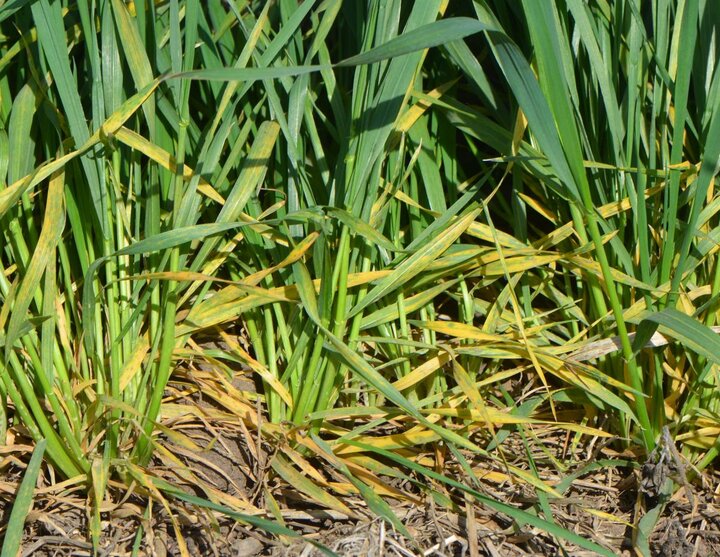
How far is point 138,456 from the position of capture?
1078 mm

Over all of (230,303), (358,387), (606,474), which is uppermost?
(230,303)

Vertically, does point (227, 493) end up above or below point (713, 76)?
below

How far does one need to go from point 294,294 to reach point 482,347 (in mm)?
264

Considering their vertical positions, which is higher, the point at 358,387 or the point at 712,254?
the point at 712,254

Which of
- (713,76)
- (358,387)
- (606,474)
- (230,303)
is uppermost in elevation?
(713,76)

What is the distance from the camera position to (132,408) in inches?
40.1

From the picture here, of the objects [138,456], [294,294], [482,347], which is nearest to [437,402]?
[482,347]

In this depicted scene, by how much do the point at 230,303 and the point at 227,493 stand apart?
251mm

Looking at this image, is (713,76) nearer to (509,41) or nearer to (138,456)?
(509,41)

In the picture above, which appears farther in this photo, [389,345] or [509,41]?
[389,345]

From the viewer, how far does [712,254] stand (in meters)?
1.14

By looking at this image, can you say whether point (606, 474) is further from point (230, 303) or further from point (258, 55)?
point (258, 55)

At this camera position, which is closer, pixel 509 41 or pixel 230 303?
pixel 509 41

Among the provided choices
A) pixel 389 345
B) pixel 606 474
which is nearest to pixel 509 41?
pixel 389 345
